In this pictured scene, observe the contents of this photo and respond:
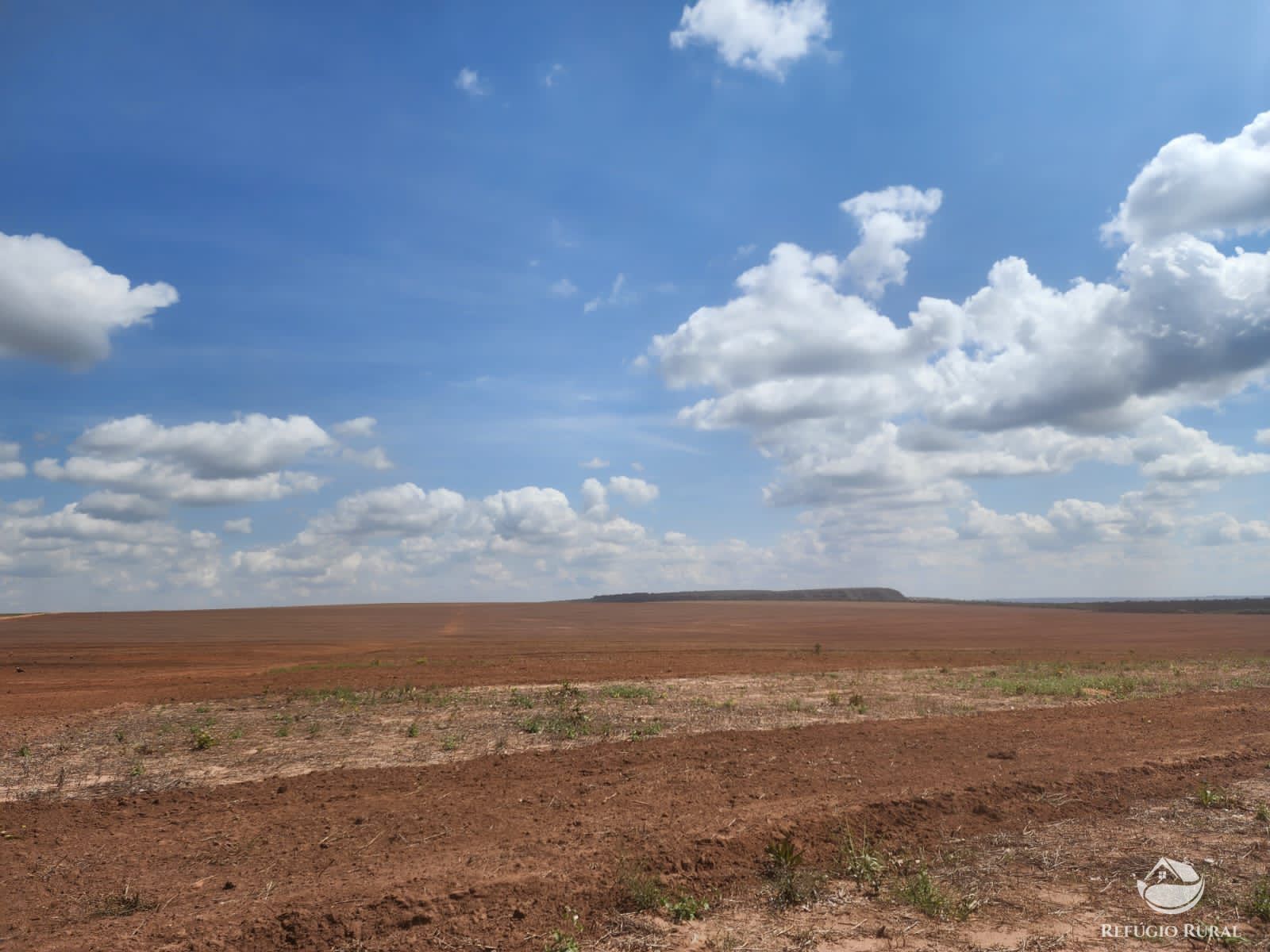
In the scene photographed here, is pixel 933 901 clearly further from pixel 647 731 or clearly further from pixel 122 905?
pixel 647 731

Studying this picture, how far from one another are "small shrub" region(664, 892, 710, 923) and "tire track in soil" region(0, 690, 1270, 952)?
1.07 feet

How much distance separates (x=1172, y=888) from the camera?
24.1 feet

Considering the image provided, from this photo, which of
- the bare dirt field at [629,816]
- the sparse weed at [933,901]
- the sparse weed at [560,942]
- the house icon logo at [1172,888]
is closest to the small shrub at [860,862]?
the bare dirt field at [629,816]

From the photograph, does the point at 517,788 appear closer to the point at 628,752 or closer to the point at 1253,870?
the point at 628,752

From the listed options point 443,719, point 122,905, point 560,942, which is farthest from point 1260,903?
point 443,719

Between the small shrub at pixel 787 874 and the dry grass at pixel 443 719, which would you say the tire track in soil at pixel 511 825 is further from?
the dry grass at pixel 443 719

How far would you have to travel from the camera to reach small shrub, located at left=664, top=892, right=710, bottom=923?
691cm

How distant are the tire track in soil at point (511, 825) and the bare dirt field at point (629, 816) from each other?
5 cm

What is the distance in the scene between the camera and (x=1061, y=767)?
1198cm

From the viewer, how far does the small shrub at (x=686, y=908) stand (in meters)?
6.91

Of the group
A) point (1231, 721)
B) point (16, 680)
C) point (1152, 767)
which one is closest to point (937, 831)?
point (1152, 767)

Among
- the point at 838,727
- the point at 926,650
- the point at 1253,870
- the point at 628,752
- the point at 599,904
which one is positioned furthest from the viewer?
the point at 926,650

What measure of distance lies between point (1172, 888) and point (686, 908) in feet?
15.2

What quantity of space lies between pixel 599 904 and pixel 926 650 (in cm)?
4032
